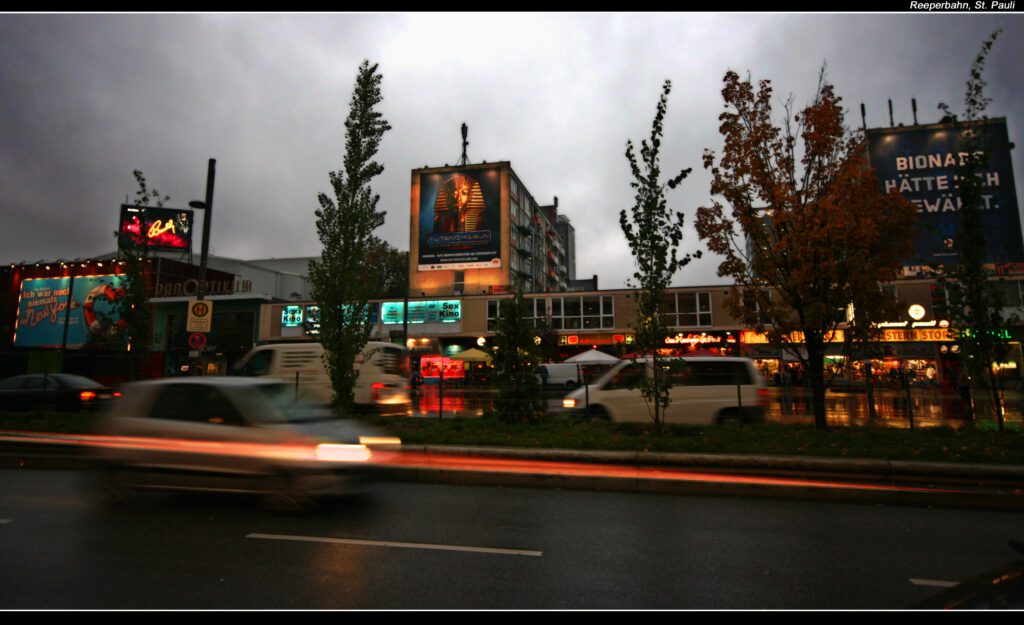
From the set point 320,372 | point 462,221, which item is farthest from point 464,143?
point 320,372

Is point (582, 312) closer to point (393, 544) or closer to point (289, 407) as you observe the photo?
point (289, 407)

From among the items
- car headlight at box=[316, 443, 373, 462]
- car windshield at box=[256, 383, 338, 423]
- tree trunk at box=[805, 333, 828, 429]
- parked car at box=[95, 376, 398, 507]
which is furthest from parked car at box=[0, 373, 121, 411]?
tree trunk at box=[805, 333, 828, 429]

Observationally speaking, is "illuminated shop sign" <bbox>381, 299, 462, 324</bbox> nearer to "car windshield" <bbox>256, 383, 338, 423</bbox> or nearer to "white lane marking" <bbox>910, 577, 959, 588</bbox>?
"car windshield" <bbox>256, 383, 338, 423</bbox>

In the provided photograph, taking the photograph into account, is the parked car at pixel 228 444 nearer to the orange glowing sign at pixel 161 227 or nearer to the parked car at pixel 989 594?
the parked car at pixel 989 594

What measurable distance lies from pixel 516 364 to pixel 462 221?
146ft

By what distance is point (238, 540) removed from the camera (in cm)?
550

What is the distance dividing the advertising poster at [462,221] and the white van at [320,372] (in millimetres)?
38640

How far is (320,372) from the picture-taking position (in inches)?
651

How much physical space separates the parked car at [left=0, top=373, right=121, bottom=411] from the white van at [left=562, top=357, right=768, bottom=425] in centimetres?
1475

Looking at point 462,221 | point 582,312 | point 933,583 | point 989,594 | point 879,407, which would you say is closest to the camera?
point 989,594

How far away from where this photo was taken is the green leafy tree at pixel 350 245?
1445 centimetres

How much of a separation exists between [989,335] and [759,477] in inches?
279

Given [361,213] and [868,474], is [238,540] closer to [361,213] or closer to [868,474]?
[868,474]
